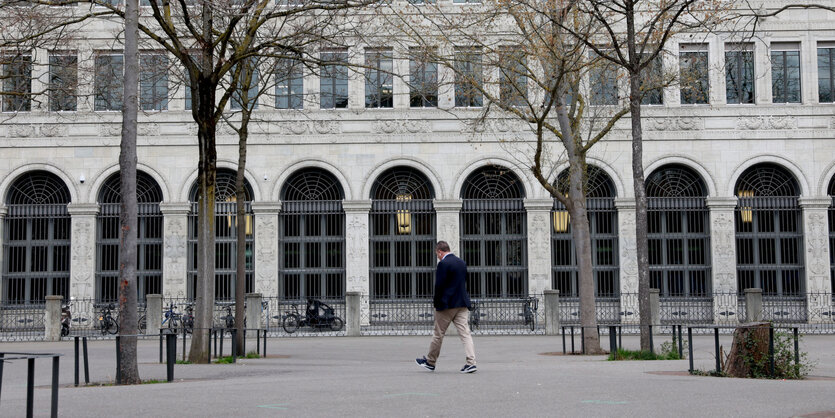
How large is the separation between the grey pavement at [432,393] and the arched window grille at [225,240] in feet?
54.5

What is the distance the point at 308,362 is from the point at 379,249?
607 inches

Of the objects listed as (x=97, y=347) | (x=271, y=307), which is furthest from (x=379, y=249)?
(x=97, y=347)

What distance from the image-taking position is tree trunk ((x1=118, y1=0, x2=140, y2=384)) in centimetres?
1180

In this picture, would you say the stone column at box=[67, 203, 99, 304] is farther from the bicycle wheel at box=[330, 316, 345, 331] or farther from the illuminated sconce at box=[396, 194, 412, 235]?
the illuminated sconce at box=[396, 194, 412, 235]

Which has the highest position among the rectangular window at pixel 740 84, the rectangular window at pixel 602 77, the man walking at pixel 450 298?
the rectangular window at pixel 740 84

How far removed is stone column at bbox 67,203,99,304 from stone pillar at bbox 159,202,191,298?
2379mm

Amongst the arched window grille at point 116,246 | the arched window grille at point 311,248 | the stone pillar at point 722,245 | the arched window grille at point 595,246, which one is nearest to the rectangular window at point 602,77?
the arched window grille at point 595,246

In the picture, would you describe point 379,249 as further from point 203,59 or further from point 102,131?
point 203,59

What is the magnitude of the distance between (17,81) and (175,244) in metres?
8.24

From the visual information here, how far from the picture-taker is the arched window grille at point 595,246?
32.6 m

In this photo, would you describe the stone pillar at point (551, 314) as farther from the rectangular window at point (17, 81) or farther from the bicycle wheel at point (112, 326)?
the rectangular window at point (17, 81)

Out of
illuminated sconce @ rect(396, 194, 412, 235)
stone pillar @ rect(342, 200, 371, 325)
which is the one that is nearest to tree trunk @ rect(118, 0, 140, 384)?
stone pillar @ rect(342, 200, 371, 325)

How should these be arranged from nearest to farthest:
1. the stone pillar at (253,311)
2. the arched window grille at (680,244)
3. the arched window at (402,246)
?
1. the stone pillar at (253,311)
2. the arched window grille at (680,244)
3. the arched window at (402,246)

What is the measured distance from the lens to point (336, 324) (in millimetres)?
30031
